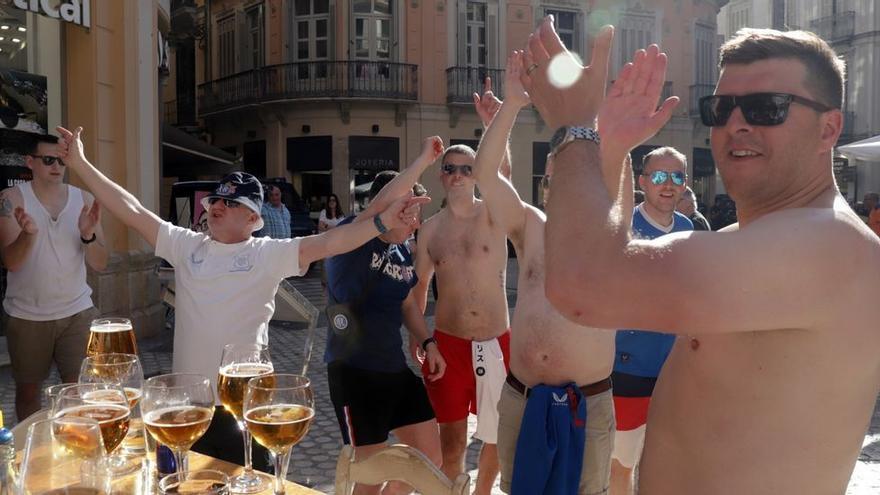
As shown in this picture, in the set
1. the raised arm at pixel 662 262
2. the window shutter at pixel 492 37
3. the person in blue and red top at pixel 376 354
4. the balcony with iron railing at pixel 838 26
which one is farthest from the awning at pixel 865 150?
the balcony with iron railing at pixel 838 26

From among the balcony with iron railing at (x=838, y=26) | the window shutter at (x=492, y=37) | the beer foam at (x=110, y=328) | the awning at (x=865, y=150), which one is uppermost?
the balcony with iron railing at (x=838, y=26)

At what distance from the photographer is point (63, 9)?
23.4ft

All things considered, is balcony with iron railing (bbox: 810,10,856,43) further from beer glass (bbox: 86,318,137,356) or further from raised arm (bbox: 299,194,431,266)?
beer glass (bbox: 86,318,137,356)

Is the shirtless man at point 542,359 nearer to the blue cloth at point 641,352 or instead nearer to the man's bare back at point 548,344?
the man's bare back at point 548,344

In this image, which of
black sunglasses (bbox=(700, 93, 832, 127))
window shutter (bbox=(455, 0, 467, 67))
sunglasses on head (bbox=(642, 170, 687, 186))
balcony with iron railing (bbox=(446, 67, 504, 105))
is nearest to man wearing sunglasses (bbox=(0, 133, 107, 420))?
sunglasses on head (bbox=(642, 170, 687, 186))

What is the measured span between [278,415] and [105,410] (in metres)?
0.43

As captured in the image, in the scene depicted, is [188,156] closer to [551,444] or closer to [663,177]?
[663,177]

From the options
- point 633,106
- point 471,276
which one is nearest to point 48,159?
point 471,276

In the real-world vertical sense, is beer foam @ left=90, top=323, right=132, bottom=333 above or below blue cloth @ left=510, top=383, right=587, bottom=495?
above

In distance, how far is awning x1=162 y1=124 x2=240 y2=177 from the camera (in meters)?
12.4

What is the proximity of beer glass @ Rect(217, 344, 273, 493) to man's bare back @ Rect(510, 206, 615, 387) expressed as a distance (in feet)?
4.37

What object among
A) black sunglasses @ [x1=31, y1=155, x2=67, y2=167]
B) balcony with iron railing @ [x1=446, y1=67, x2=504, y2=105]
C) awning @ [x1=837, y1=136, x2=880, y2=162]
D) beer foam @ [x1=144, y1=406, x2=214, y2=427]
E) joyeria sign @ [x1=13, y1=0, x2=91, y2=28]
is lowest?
beer foam @ [x1=144, y1=406, x2=214, y2=427]

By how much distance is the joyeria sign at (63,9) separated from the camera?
262 inches

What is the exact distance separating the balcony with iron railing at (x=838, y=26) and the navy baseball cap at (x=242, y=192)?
34.7 meters
